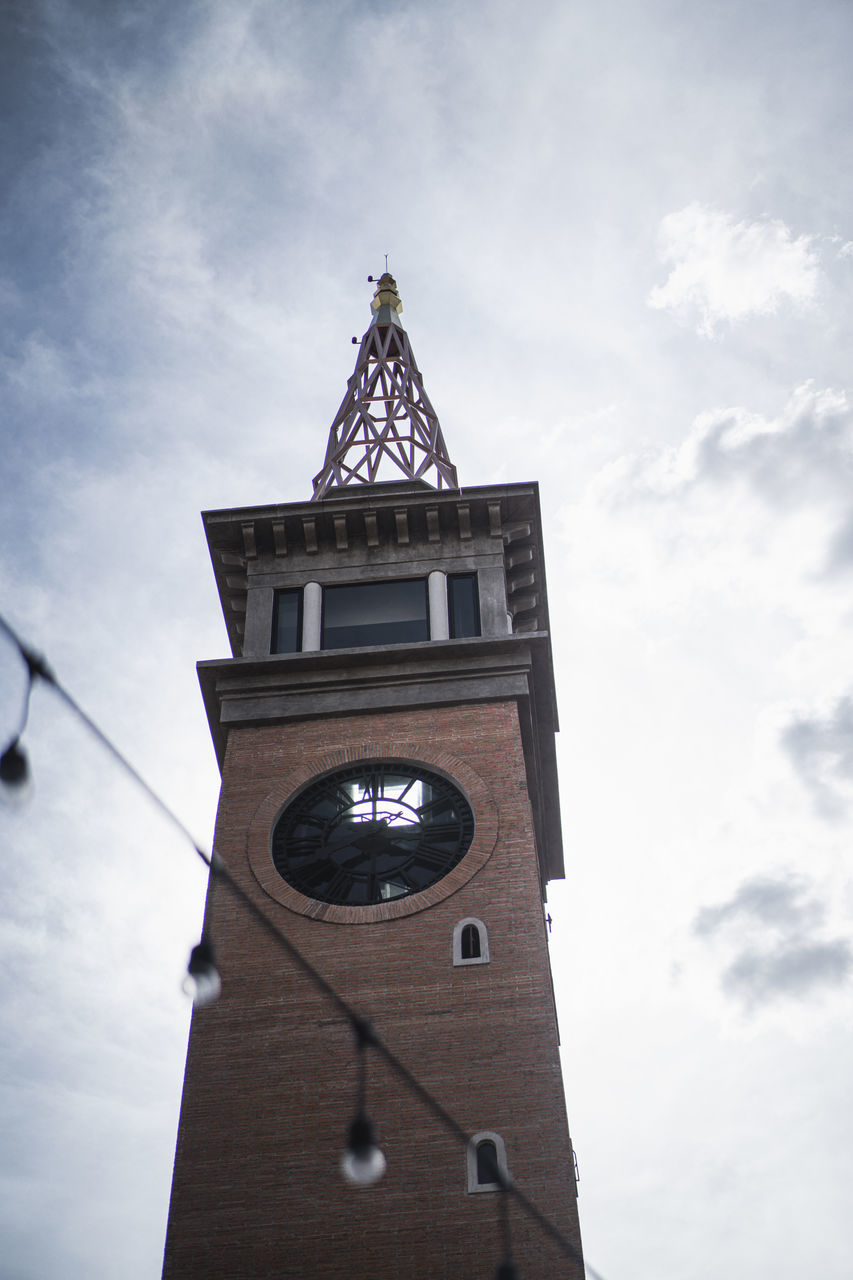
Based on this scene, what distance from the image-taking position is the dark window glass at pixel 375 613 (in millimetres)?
28547

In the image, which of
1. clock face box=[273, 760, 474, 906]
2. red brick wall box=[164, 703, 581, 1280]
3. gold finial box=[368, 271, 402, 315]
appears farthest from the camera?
gold finial box=[368, 271, 402, 315]

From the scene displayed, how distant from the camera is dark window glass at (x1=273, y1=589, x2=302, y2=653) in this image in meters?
28.6

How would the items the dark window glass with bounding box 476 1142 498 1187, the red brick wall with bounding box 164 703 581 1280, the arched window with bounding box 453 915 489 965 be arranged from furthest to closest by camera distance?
the arched window with bounding box 453 915 489 965
the dark window glass with bounding box 476 1142 498 1187
the red brick wall with bounding box 164 703 581 1280

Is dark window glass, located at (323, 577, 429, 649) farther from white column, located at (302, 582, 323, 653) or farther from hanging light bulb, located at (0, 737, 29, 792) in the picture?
hanging light bulb, located at (0, 737, 29, 792)

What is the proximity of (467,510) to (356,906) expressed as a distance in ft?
34.0

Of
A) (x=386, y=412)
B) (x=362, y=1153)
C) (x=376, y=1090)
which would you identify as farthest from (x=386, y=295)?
(x=362, y=1153)

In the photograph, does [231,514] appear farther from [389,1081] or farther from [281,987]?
[389,1081]

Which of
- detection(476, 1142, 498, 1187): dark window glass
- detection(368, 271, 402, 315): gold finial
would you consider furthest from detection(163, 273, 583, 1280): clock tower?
detection(368, 271, 402, 315): gold finial

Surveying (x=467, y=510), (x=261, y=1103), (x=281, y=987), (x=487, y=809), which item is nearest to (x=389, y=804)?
(x=487, y=809)

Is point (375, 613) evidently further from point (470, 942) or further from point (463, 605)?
point (470, 942)

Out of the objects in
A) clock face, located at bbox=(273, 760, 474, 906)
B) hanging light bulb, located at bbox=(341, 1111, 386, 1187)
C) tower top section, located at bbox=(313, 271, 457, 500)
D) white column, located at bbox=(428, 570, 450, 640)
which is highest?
tower top section, located at bbox=(313, 271, 457, 500)

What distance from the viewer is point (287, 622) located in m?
29.2

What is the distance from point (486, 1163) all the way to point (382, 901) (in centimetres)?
503

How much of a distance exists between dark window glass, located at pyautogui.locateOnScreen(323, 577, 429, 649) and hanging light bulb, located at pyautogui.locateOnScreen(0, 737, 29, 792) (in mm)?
16026
